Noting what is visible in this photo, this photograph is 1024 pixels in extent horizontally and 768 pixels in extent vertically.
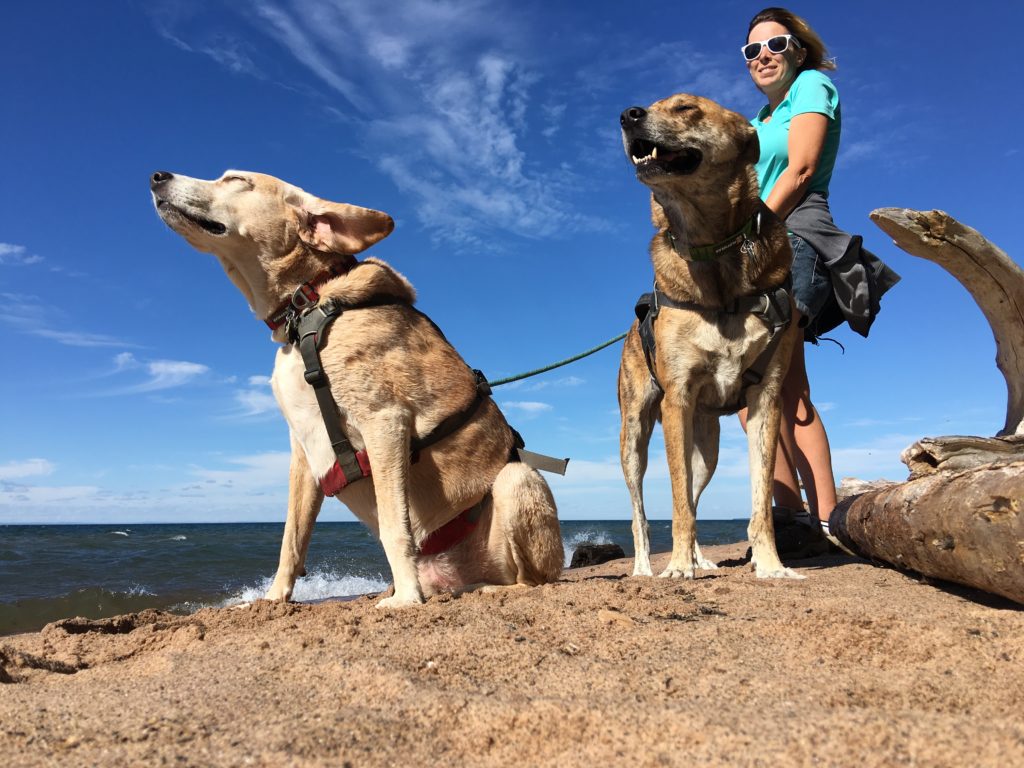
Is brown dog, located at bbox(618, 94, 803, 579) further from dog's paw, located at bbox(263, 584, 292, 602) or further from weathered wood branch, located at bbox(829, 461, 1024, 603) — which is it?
dog's paw, located at bbox(263, 584, 292, 602)

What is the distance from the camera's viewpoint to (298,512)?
4.14 meters

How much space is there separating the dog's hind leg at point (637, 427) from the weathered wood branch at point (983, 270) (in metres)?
2.14

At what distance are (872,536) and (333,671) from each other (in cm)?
366

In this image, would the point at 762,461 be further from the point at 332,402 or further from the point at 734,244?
the point at 332,402

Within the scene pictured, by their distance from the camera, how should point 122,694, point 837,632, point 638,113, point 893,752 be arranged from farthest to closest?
point 638,113 < point 837,632 < point 122,694 < point 893,752

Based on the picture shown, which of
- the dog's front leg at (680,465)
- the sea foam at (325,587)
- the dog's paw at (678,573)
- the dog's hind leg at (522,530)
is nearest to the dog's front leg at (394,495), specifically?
the dog's hind leg at (522,530)

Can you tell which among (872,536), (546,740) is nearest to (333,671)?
(546,740)

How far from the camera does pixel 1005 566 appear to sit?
2986mm

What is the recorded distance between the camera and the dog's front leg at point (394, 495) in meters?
3.52

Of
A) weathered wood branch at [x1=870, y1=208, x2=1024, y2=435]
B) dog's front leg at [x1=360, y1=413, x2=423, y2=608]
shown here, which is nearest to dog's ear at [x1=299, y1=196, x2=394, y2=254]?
dog's front leg at [x1=360, y1=413, x2=423, y2=608]

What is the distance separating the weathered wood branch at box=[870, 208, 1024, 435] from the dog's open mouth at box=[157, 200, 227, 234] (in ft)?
15.2

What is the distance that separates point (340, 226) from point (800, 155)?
3.18m

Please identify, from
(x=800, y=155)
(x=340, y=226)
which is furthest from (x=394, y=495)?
(x=800, y=155)

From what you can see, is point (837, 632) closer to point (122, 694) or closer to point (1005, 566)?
point (1005, 566)
